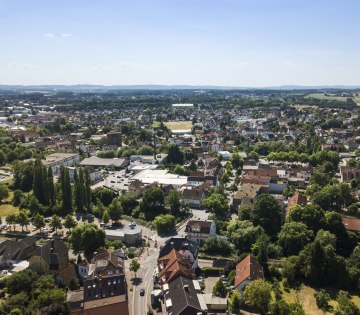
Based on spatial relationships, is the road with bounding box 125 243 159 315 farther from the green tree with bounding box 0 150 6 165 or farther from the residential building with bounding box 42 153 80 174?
the green tree with bounding box 0 150 6 165

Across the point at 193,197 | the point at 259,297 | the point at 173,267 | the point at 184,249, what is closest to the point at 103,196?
the point at 193,197

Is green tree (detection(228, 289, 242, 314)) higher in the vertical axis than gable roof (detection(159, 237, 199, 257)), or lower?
lower

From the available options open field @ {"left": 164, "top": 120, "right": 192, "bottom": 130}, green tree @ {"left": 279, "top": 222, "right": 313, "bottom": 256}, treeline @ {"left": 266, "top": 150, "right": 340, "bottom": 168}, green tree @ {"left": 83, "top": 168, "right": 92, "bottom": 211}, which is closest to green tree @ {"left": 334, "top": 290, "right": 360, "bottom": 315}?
green tree @ {"left": 279, "top": 222, "right": 313, "bottom": 256}

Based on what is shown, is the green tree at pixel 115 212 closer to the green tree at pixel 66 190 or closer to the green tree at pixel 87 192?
the green tree at pixel 87 192

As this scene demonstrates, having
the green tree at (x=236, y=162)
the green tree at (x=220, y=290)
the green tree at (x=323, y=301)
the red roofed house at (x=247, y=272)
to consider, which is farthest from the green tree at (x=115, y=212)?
the green tree at (x=236, y=162)

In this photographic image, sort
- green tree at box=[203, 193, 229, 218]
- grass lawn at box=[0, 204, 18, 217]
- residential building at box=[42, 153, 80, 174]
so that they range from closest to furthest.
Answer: green tree at box=[203, 193, 229, 218]
grass lawn at box=[0, 204, 18, 217]
residential building at box=[42, 153, 80, 174]

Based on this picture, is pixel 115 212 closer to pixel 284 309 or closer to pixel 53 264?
pixel 53 264
